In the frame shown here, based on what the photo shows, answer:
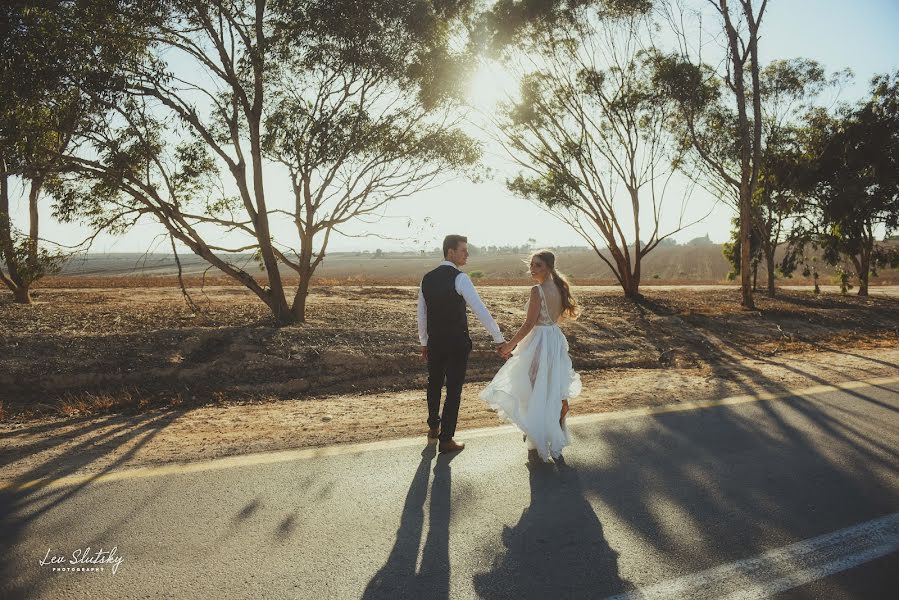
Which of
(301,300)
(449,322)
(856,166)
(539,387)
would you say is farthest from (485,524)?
(856,166)

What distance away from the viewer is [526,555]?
125 inches

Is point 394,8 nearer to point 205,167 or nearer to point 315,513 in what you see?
point 205,167

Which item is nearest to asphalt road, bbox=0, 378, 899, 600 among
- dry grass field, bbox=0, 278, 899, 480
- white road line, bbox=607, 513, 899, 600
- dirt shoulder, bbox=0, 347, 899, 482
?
white road line, bbox=607, 513, 899, 600

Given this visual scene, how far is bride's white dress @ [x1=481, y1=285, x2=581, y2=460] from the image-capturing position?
461 cm

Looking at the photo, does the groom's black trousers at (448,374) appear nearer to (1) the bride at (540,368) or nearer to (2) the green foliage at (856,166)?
(1) the bride at (540,368)

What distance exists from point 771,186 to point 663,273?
52.0 m

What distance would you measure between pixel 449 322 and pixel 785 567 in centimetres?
289

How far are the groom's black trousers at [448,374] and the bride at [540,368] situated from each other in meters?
→ 0.29

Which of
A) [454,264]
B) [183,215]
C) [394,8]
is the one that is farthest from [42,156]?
[454,264]

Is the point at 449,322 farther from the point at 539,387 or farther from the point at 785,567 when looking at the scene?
the point at 785,567

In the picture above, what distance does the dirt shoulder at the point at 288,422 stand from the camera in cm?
458

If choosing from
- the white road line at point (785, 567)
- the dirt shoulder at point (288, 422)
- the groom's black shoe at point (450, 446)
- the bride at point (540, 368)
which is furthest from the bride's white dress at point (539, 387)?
the white road line at point (785, 567)

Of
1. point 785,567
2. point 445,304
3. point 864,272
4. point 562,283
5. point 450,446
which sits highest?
point 562,283

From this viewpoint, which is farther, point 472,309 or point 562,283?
point 562,283
